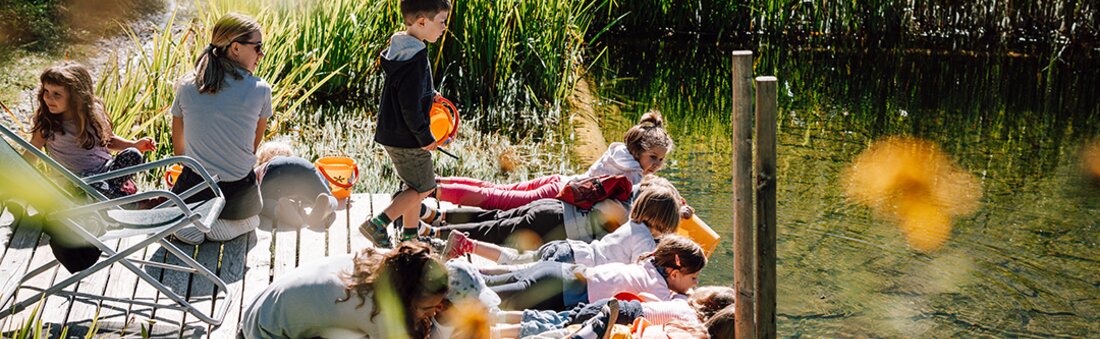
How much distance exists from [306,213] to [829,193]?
365cm

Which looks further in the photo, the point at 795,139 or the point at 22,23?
the point at 22,23

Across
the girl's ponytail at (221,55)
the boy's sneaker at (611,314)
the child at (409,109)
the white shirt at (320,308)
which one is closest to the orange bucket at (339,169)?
the child at (409,109)

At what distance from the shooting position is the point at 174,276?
438cm

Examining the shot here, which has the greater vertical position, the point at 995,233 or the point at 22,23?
the point at 22,23

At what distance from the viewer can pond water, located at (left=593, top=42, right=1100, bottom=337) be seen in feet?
18.3

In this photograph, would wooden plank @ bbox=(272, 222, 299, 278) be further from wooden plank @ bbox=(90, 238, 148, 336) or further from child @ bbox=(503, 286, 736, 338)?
child @ bbox=(503, 286, 736, 338)

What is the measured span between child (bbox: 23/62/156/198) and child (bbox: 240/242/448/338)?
195 cm

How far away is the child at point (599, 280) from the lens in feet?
14.3

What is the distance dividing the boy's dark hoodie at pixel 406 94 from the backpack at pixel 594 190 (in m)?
0.81

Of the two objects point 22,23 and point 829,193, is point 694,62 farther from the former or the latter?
point 22,23

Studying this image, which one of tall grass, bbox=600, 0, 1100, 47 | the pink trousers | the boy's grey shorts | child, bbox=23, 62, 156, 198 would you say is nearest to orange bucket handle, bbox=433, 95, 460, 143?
the pink trousers

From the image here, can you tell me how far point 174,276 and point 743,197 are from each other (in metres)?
2.28

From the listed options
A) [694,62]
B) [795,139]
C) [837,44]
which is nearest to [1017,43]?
[837,44]

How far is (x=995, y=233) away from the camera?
6.62 m
